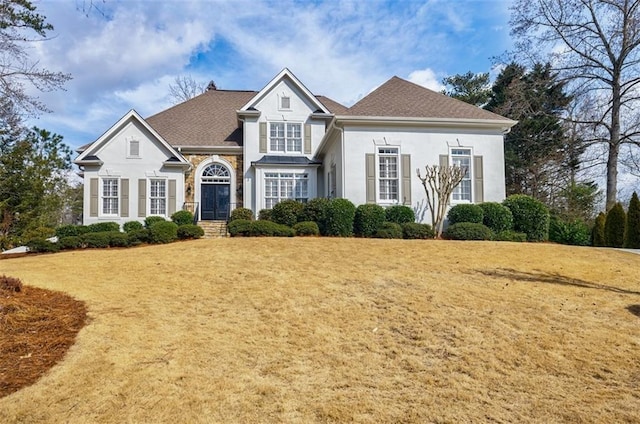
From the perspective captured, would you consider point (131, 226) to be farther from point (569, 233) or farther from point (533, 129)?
point (533, 129)

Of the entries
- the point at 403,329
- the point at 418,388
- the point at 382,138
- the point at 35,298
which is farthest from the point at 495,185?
the point at 35,298

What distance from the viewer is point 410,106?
54.4 ft

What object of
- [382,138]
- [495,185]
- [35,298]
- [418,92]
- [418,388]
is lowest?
[418,388]

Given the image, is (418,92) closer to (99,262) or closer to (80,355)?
(99,262)

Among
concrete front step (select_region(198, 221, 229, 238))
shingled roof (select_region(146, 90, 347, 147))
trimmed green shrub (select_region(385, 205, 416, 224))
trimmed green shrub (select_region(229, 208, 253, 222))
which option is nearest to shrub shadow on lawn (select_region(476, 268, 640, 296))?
trimmed green shrub (select_region(385, 205, 416, 224))

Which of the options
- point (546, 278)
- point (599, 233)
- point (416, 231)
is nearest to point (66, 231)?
point (416, 231)

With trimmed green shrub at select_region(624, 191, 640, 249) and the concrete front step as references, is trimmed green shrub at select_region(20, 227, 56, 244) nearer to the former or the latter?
the concrete front step

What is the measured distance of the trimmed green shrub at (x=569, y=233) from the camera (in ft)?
53.1

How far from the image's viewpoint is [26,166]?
17297mm

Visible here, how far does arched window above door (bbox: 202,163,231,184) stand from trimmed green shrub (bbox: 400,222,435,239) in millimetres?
10110

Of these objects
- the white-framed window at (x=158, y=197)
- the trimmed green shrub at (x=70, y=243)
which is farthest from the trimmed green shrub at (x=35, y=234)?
the white-framed window at (x=158, y=197)

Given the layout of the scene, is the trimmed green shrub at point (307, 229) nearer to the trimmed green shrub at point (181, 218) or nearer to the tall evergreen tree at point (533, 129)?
the trimmed green shrub at point (181, 218)

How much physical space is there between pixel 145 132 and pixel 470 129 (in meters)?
14.5

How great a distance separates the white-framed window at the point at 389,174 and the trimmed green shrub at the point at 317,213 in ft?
8.48
